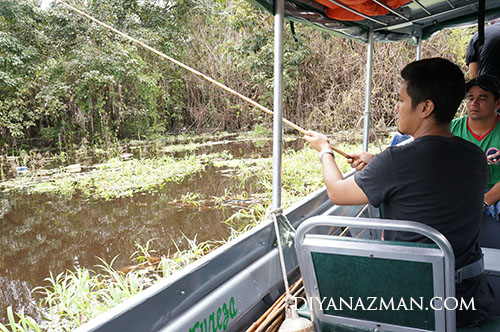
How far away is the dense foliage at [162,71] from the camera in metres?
8.88

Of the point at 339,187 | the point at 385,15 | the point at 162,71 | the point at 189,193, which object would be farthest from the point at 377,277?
the point at 162,71

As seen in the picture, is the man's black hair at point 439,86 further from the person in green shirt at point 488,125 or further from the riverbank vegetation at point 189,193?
the riverbank vegetation at point 189,193

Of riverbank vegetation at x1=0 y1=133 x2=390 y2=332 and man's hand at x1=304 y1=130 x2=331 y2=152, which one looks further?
riverbank vegetation at x1=0 y1=133 x2=390 y2=332

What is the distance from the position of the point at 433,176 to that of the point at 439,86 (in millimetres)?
247

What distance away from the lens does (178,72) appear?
1221cm

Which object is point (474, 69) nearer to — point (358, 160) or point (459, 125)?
point (459, 125)

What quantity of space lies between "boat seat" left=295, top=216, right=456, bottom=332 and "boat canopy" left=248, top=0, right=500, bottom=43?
3.50ft

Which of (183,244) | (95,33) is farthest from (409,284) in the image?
(95,33)

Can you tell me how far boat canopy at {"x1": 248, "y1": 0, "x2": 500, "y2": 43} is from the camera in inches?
71.4

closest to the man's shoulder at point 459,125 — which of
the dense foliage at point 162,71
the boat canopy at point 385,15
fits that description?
the boat canopy at point 385,15

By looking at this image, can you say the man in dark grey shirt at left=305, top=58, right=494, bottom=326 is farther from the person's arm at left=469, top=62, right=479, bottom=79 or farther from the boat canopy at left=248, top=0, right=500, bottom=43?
the person's arm at left=469, top=62, right=479, bottom=79

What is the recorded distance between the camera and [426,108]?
969 mm

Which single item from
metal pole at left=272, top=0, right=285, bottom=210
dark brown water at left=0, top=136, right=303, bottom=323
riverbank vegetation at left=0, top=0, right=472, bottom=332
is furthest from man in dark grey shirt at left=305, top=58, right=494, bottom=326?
riverbank vegetation at left=0, top=0, right=472, bottom=332

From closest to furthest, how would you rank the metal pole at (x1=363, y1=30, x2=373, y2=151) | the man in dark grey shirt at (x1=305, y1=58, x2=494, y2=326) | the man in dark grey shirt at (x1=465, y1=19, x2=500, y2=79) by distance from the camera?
1. the man in dark grey shirt at (x1=305, y1=58, x2=494, y2=326)
2. the man in dark grey shirt at (x1=465, y1=19, x2=500, y2=79)
3. the metal pole at (x1=363, y1=30, x2=373, y2=151)
